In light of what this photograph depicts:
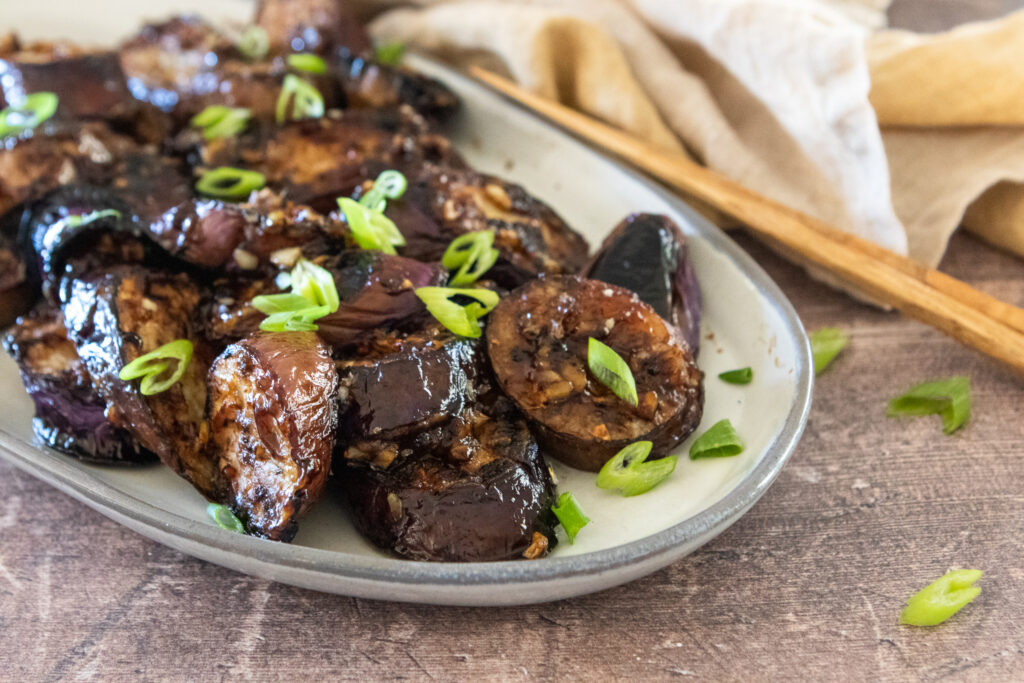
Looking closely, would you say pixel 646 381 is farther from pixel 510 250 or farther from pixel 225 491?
pixel 225 491

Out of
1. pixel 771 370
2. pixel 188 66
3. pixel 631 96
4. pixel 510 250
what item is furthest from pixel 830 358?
pixel 188 66

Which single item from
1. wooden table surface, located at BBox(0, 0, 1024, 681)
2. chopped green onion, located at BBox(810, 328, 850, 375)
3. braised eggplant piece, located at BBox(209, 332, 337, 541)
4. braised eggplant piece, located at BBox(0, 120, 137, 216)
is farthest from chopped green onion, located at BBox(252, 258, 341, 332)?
chopped green onion, located at BBox(810, 328, 850, 375)

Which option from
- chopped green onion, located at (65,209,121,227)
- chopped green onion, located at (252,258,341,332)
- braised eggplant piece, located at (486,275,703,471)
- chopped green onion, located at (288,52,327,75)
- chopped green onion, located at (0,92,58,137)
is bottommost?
braised eggplant piece, located at (486,275,703,471)

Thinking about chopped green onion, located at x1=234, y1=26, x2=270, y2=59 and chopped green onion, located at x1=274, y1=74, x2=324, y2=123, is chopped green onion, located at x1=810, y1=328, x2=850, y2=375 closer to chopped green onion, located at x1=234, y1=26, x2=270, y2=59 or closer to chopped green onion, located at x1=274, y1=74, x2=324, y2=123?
chopped green onion, located at x1=274, y1=74, x2=324, y2=123

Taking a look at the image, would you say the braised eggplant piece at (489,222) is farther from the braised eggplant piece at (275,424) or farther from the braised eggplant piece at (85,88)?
the braised eggplant piece at (85,88)

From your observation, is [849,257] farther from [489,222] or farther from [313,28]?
[313,28]

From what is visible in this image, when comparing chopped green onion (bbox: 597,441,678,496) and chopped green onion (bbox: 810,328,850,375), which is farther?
chopped green onion (bbox: 810,328,850,375)

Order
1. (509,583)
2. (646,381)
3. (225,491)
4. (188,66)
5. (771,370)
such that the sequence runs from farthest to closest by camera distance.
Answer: (188,66)
(771,370)
(646,381)
(225,491)
(509,583)
